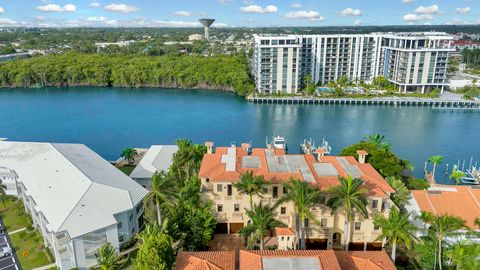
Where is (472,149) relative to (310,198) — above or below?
below

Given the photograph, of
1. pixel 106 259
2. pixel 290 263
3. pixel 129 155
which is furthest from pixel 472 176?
pixel 106 259

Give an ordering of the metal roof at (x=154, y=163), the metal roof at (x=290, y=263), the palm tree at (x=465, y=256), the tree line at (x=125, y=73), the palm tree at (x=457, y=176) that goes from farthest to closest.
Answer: the tree line at (x=125, y=73) → the palm tree at (x=457, y=176) → the metal roof at (x=154, y=163) → the palm tree at (x=465, y=256) → the metal roof at (x=290, y=263)

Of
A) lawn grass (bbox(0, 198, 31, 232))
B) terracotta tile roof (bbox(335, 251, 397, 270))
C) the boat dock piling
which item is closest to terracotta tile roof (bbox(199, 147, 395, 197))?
terracotta tile roof (bbox(335, 251, 397, 270))

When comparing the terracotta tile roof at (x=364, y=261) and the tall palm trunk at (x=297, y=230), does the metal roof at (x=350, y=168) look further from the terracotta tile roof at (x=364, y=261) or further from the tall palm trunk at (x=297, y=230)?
the terracotta tile roof at (x=364, y=261)

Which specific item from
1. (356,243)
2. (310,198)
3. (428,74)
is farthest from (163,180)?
(428,74)

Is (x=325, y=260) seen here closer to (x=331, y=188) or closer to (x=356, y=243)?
(x=331, y=188)

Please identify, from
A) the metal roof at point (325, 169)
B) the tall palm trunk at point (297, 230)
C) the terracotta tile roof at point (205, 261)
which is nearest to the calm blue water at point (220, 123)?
the metal roof at point (325, 169)
